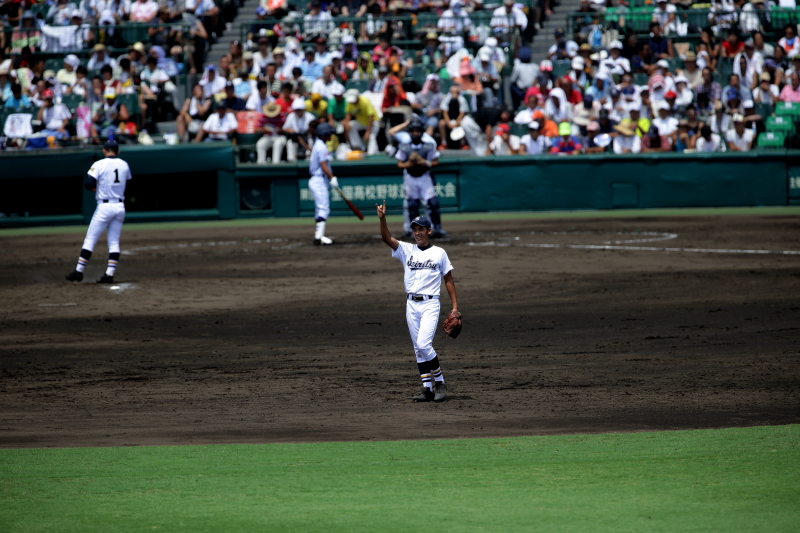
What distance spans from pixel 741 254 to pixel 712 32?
11178 mm

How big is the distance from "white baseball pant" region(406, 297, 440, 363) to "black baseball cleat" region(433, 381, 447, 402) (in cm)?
26

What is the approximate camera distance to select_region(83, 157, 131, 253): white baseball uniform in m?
16.5

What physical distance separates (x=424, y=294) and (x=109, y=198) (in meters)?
9.08

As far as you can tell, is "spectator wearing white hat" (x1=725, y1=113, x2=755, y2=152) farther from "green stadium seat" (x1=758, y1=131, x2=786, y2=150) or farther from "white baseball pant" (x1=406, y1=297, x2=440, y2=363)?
"white baseball pant" (x1=406, y1=297, x2=440, y2=363)

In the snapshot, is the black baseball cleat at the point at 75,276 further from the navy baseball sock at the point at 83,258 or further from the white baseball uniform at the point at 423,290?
the white baseball uniform at the point at 423,290

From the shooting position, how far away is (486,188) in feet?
85.3

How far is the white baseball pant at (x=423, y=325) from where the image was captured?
8.79 m

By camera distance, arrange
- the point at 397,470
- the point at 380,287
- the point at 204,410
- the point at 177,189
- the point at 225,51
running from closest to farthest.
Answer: the point at 397,470
the point at 204,410
the point at 380,287
the point at 177,189
the point at 225,51

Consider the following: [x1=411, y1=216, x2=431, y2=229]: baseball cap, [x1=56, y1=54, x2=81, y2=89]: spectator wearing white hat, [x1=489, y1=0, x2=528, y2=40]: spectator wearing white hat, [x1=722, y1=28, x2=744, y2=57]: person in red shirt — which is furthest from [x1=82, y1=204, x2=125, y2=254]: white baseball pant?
[x1=722, y1=28, x2=744, y2=57]: person in red shirt

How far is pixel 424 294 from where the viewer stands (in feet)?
29.2

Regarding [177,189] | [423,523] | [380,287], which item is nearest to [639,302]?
[380,287]

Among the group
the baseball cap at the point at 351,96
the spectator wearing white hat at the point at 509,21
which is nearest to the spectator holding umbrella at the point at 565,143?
the spectator wearing white hat at the point at 509,21

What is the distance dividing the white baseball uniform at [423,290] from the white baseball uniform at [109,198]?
876 centimetres

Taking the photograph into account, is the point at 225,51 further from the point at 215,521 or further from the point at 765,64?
the point at 215,521
